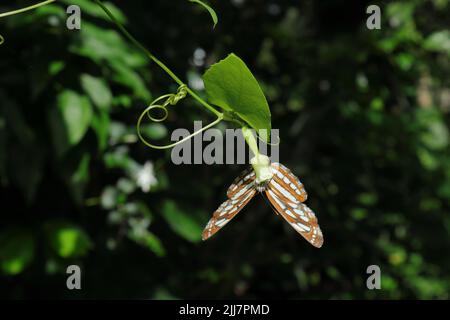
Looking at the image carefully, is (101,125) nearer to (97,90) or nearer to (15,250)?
(97,90)

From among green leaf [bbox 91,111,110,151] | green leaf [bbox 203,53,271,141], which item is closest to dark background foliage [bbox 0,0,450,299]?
green leaf [bbox 91,111,110,151]

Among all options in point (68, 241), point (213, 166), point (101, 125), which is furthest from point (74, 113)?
point (213, 166)

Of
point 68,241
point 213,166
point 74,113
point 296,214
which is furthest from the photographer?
point 213,166

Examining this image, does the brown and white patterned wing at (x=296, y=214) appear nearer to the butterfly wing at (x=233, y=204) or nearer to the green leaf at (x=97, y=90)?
the butterfly wing at (x=233, y=204)

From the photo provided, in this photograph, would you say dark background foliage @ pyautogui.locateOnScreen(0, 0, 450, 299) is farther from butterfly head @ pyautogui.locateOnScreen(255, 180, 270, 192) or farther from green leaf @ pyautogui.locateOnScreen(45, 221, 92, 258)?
butterfly head @ pyautogui.locateOnScreen(255, 180, 270, 192)

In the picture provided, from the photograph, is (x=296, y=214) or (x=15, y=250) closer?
(x=296, y=214)
